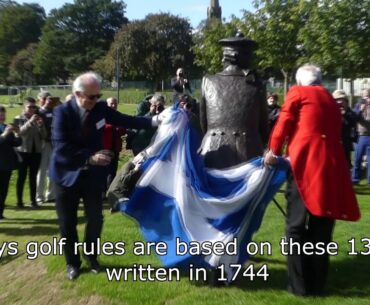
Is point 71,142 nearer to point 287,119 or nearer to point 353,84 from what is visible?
point 287,119

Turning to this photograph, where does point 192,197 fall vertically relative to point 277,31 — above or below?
below

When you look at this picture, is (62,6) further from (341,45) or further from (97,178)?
(97,178)

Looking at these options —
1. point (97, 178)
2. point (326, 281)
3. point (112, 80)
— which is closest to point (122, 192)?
point (97, 178)

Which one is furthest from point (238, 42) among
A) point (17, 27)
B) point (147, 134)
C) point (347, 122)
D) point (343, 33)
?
point (17, 27)

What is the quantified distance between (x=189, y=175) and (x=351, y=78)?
17931 millimetres

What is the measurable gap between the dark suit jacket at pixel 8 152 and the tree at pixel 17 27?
9770 cm

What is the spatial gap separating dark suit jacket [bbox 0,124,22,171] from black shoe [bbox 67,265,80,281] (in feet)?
11.7

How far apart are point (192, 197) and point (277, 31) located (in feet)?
82.8

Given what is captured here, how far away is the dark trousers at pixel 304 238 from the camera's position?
5293mm

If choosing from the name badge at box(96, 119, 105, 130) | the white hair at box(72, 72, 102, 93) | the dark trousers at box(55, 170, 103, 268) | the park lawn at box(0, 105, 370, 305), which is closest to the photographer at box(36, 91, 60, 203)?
the park lawn at box(0, 105, 370, 305)

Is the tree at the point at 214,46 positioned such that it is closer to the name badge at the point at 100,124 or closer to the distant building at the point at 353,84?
the distant building at the point at 353,84

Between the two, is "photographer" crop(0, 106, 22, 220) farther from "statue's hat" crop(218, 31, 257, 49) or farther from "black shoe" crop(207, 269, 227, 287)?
"black shoe" crop(207, 269, 227, 287)

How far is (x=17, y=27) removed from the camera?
107 m

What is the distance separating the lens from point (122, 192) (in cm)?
683
